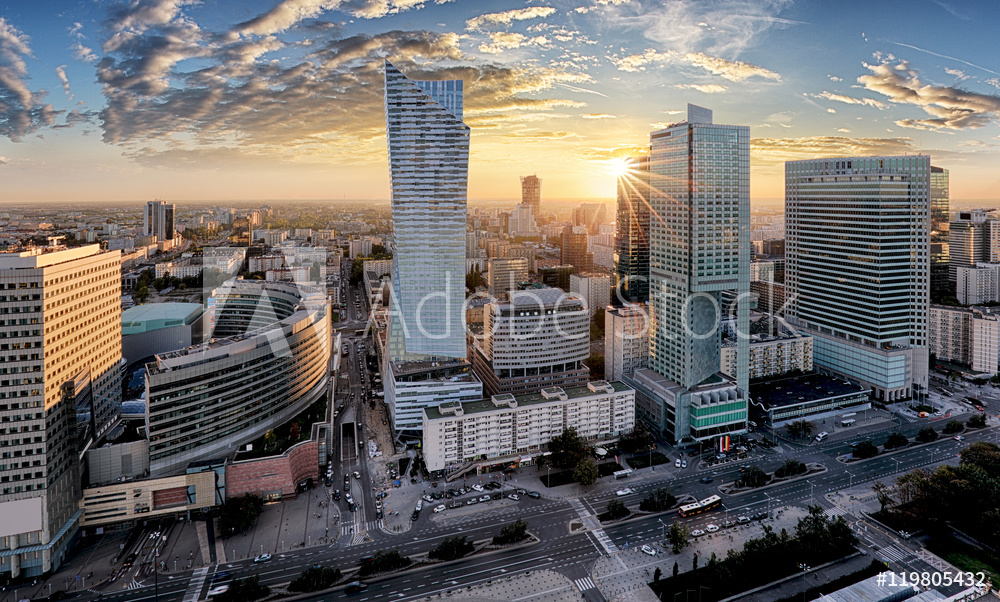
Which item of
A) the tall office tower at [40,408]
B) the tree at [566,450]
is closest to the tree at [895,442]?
the tree at [566,450]

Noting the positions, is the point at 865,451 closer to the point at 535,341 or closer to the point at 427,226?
the point at 535,341

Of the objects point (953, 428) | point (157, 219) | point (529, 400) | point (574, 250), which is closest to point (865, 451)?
point (953, 428)

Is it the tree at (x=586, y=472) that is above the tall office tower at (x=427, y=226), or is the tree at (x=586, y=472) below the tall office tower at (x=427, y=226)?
below

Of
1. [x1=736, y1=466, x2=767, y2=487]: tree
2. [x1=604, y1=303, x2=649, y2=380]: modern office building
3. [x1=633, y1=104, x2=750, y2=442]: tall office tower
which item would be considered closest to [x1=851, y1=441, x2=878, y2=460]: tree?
[x1=633, y1=104, x2=750, y2=442]: tall office tower

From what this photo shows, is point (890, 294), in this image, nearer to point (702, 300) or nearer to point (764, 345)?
point (764, 345)

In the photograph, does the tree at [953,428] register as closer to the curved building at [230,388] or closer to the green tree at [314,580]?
the green tree at [314,580]

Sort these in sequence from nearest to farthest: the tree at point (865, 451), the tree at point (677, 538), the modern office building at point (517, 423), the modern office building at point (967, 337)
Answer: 1. the tree at point (677, 538)
2. the modern office building at point (517, 423)
3. the tree at point (865, 451)
4. the modern office building at point (967, 337)
